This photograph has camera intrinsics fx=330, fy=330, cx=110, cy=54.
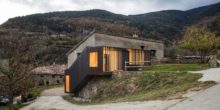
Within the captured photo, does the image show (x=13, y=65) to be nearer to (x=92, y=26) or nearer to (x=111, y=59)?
(x=111, y=59)

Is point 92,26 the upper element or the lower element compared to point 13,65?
upper

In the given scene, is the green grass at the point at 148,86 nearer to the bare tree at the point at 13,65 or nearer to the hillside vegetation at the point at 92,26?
the bare tree at the point at 13,65

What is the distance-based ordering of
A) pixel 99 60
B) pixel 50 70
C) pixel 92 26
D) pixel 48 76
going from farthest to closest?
pixel 92 26 < pixel 50 70 < pixel 48 76 < pixel 99 60

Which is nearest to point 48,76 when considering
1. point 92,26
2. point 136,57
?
point 136,57

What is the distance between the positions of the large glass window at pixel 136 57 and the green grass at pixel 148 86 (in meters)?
5.20

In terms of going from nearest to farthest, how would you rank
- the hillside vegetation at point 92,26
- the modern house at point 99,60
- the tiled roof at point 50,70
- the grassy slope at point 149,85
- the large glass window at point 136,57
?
the grassy slope at point 149,85, the modern house at point 99,60, the large glass window at point 136,57, the tiled roof at point 50,70, the hillside vegetation at point 92,26

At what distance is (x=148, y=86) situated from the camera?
78.8 ft

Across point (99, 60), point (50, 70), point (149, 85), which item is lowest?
point (50, 70)

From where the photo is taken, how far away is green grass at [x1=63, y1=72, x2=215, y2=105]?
19531mm

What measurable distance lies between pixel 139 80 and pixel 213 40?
14.5m

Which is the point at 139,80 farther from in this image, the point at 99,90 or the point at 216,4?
the point at 216,4

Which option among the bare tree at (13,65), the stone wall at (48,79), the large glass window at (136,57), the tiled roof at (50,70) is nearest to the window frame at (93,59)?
the large glass window at (136,57)

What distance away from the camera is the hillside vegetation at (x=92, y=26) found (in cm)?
8895

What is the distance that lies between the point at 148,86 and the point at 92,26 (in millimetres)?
98944
